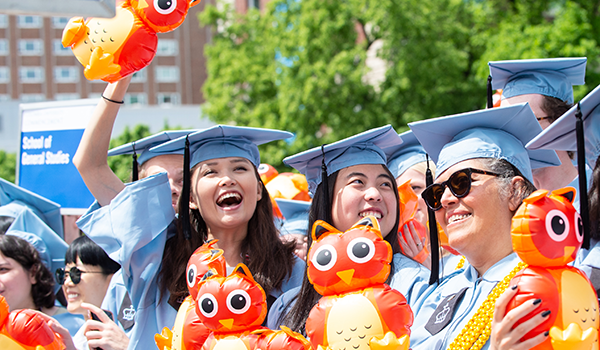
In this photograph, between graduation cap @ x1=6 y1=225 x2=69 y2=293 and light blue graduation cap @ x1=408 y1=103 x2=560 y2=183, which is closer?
light blue graduation cap @ x1=408 y1=103 x2=560 y2=183

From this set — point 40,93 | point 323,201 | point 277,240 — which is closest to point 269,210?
point 277,240

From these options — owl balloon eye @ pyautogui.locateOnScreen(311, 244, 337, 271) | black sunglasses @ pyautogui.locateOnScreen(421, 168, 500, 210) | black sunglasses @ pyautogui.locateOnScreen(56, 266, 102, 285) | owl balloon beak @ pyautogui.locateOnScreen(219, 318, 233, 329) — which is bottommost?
black sunglasses @ pyautogui.locateOnScreen(56, 266, 102, 285)

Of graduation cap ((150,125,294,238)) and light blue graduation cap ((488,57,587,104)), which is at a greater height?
light blue graduation cap ((488,57,587,104))

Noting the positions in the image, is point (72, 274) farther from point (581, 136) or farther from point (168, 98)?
point (168, 98)

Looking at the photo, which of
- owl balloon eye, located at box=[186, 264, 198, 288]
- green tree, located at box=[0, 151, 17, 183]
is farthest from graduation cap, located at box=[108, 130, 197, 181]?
green tree, located at box=[0, 151, 17, 183]

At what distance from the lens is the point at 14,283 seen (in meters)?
3.75

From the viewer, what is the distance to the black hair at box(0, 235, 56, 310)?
3758mm

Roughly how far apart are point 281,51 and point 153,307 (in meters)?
14.9

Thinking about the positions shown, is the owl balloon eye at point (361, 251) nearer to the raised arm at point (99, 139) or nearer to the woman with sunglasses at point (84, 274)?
the raised arm at point (99, 139)

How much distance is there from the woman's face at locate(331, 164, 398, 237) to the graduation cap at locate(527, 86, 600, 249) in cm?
82

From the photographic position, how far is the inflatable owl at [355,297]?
6.23 feet

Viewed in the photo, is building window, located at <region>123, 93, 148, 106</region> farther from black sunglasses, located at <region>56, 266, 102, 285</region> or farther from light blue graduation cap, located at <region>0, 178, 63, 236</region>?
black sunglasses, located at <region>56, 266, 102, 285</region>

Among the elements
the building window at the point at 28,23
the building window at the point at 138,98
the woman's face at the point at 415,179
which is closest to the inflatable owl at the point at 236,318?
the woman's face at the point at 415,179

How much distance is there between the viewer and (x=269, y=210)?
10.8 feet
